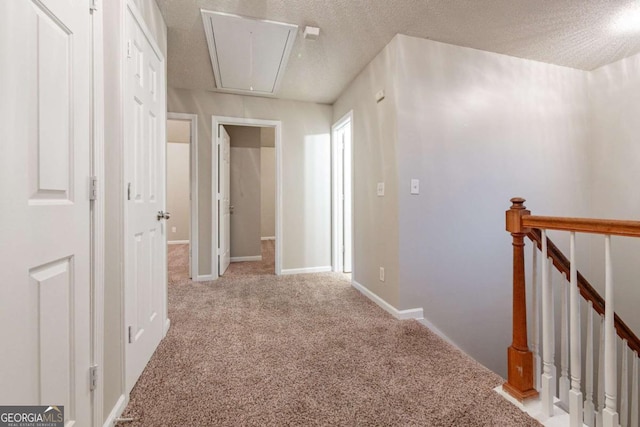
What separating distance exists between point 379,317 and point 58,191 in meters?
2.23

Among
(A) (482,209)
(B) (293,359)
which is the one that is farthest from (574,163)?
(B) (293,359)

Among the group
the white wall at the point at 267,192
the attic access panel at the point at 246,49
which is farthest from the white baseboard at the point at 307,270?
the white wall at the point at 267,192

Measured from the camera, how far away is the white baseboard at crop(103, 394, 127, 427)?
1.16m

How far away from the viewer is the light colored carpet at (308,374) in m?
1.27

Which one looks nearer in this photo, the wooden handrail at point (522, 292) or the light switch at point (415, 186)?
the wooden handrail at point (522, 292)

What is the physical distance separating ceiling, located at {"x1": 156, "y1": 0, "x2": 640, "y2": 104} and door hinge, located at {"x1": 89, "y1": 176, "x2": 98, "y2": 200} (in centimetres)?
163

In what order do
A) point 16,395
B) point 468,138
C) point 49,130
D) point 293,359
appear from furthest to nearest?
point 468,138
point 293,359
point 49,130
point 16,395

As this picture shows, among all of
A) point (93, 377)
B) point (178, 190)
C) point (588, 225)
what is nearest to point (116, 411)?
point (93, 377)

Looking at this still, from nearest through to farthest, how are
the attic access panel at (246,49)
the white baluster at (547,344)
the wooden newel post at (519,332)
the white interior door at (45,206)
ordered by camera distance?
the white interior door at (45,206) → the white baluster at (547,344) → the wooden newel post at (519,332) → the attic access panel at (246,49)

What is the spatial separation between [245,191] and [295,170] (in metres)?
1.47

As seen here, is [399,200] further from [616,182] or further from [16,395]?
[616,182]

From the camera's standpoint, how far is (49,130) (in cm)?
86

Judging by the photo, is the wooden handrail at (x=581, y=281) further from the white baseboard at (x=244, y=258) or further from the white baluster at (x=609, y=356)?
the white baseboard at (x=244, y=258)

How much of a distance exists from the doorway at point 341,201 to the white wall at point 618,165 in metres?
2.74
